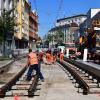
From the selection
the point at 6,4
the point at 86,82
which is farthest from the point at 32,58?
the point at 6,4

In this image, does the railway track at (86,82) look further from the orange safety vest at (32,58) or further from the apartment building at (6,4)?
the apartment building at (6,4)

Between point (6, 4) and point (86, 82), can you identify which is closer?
point (86, 82)

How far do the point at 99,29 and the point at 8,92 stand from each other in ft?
79.4

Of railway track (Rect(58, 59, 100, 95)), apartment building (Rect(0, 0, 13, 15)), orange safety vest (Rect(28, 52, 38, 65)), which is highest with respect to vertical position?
apartment building (Rect(0, 0, 13, 15))

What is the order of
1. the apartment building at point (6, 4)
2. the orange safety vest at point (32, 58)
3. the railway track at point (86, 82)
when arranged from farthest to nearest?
the apartment building at point (6, 4), the orange safety vest at point (32, 58), the railway track at point (86, 82)

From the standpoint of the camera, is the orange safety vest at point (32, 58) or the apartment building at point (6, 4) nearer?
the orange safety vest at point (32, 58)

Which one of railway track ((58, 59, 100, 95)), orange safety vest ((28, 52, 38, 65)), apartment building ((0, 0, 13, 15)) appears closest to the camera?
railway track ((58, 59, 100, 95))

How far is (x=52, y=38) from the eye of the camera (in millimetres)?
196125

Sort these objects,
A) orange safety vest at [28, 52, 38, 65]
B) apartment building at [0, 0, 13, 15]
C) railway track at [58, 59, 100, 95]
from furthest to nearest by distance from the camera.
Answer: apartment building at [0, 0, 13, 15]
orange safety vest at [28, 52, 38, 65]
railway track at [58, 59, 100, 95]

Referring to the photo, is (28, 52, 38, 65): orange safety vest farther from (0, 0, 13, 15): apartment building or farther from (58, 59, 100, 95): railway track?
(0, 0, 13, 15): apartment building

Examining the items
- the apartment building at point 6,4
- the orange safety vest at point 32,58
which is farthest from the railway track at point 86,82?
the apartment building at point 6,4

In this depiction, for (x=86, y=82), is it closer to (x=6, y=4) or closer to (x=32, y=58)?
(x=32, y=58)

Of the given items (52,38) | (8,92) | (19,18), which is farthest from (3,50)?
(52,38)

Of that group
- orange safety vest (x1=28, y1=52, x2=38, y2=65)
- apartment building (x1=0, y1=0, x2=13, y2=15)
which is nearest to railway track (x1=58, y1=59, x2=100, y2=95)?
orange safety vest (x1=28, y1=52, x2=38, y2=65)
